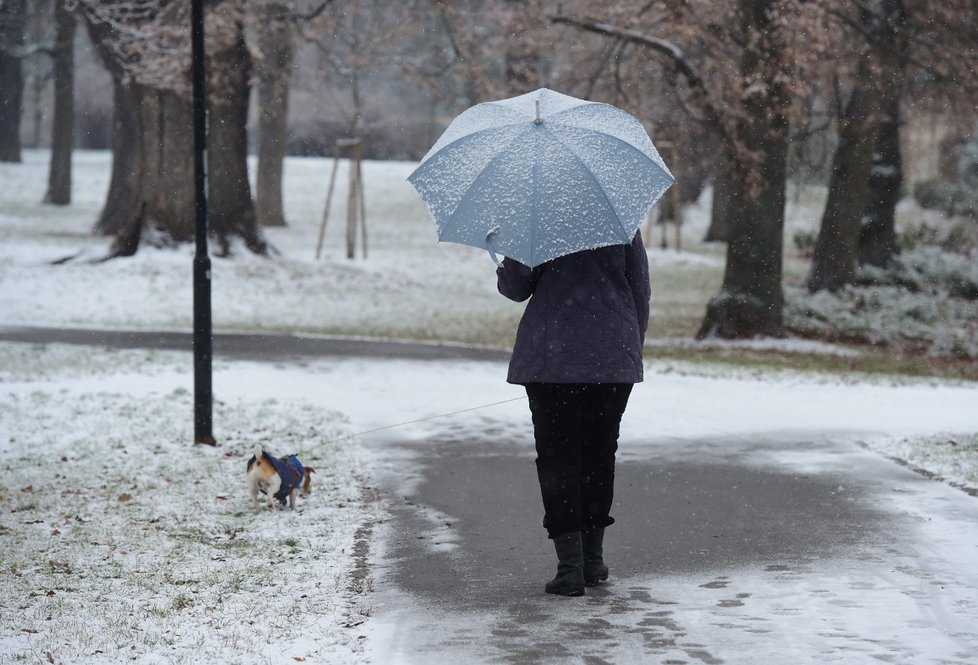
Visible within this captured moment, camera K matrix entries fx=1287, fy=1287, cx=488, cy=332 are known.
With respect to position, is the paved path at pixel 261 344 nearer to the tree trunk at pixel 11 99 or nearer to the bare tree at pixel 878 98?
the bare tree at pixel 878 98

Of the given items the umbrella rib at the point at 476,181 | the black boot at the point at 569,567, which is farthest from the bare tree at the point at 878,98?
the black boot at the point at 569,567

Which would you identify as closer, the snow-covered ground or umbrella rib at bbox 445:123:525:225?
the snow-covered ground

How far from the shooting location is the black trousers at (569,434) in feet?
18.5

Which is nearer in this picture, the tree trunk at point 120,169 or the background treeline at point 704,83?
the background treeline at point 704,83

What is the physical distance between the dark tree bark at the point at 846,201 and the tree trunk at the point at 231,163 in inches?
410

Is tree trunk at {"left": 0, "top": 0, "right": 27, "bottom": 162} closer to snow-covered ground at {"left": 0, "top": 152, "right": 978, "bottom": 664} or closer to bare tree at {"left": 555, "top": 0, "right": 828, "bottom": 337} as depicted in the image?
snow-covered ground at {"left": 0, "top": 152, "right": 978, "bottom": 664}

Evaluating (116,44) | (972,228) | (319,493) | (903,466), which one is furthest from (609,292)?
(972,228)

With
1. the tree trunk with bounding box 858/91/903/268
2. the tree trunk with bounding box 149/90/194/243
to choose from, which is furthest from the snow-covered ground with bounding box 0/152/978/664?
the tree trunk with bounding box 858/91/903/268

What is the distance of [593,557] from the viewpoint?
19.2ft

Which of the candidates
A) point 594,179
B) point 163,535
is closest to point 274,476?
point 163,535

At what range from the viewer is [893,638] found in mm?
4922

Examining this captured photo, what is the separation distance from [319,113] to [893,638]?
46531 millimetres

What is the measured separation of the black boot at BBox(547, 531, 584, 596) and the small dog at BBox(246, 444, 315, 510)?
2295mm

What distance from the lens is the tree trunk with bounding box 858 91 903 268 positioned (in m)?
24.1
